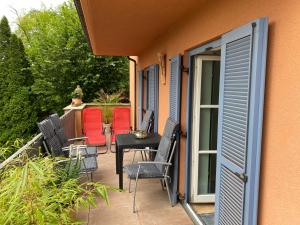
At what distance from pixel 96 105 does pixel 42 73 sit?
4.38m

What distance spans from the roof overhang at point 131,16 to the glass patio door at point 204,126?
0.66 meters

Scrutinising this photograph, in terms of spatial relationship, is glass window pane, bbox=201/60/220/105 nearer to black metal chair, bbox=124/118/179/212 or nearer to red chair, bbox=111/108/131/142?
black metal chair, bbox=124/118/179/212

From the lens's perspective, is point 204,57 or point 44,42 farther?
point 44,42

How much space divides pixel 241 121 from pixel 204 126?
5.29 ft

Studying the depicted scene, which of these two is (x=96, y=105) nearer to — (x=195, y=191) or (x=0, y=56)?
(x=0, y=56)

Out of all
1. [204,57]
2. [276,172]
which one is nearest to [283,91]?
[276,172]

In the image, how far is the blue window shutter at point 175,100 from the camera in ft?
11.8

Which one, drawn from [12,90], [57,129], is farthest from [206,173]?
[12,90]

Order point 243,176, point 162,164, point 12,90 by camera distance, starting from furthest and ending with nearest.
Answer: point 12,90
point 162,164
point 243,176

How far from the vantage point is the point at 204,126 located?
139 inches

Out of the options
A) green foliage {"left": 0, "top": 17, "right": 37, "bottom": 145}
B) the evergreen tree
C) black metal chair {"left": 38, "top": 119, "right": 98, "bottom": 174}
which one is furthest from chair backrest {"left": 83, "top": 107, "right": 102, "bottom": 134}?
the evergreen tree

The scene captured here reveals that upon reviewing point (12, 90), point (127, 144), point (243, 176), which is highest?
point (12, 90)

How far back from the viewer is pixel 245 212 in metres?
1.88

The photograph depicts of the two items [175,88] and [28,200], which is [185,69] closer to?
[175,88]
